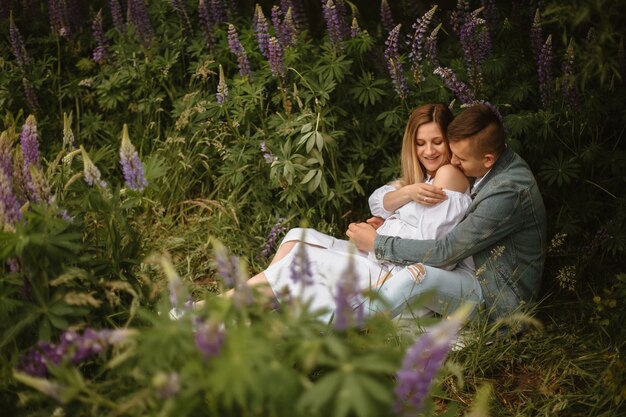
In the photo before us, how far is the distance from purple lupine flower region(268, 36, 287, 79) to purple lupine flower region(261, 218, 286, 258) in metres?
0.41

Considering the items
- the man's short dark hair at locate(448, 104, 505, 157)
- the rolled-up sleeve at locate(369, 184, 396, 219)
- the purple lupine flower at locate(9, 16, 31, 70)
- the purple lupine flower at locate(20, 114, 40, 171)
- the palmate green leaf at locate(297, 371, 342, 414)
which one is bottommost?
the rolled-up sleeve at locate(369, 184, 396, 219)

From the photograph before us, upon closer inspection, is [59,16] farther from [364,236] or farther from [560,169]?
[560,169]

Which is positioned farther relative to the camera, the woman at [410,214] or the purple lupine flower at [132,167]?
the woman at [410,214]

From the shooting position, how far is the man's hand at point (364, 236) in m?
3.59

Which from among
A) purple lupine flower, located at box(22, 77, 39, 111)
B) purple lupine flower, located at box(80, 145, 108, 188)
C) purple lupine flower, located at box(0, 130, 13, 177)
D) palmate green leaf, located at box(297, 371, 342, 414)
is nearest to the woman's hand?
purple lupine flower, located at box(80, 145, 108, 188)

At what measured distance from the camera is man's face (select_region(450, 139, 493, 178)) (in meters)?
3.33

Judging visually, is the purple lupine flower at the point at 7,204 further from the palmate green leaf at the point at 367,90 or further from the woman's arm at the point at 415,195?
the palmate green leaf at the point at 367,90

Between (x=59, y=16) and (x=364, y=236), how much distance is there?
2.97 meters

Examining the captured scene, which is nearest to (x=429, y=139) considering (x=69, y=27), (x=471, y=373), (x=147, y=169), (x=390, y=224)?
(x=390, y=224)

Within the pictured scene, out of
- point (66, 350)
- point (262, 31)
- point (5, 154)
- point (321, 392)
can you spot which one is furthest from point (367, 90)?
point (321, 392)

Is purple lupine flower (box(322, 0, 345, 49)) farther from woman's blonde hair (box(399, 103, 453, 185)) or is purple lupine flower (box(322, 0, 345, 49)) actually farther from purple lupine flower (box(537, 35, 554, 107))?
purple lupine flower (box(537, 35, 554, 107))

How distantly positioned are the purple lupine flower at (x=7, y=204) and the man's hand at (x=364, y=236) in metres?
1.66

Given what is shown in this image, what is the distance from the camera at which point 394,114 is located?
4.14 m

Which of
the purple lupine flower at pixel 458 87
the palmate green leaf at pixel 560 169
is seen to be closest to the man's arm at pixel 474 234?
the palmate green leaf at pixel 560 169
